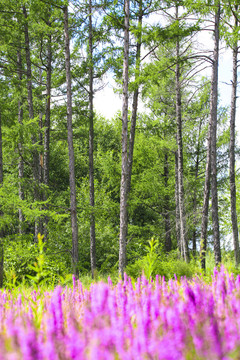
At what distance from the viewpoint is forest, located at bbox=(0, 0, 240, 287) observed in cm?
1240

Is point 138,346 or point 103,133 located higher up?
point 103,133

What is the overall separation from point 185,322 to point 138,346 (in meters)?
0.37

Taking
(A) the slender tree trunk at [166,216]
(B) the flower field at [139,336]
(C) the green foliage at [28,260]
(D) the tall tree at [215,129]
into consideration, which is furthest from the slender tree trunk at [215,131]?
(B) the flower field at [139,336]

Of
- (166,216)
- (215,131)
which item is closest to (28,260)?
(215,131)

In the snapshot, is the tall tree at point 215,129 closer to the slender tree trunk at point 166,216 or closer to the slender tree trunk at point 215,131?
the slender tree trunk at point 215,131

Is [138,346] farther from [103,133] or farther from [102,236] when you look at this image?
[103,133]

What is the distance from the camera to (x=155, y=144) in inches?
900

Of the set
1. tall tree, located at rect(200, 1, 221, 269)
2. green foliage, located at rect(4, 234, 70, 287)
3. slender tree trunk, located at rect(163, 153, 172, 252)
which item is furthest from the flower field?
slender tree trunk, located at rect(163, 153, 172, 252)

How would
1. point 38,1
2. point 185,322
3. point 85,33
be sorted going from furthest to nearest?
point 85,33
point 38,1
point 185,322

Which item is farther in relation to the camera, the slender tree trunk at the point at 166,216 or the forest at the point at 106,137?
the slender tree trunk at the point at 166,216

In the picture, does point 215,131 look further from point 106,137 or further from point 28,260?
point 106,137

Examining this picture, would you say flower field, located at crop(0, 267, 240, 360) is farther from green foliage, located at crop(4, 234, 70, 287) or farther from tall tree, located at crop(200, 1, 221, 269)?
tall tree, located at crop(200, 1, 221, 269)

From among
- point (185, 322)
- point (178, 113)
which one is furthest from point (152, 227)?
point (185, 322)

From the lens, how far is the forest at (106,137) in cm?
1240
